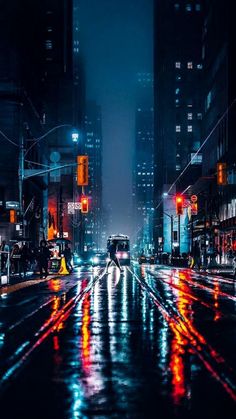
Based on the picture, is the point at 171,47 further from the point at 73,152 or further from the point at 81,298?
the point at 81,298

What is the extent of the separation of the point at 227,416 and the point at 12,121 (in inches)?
2301

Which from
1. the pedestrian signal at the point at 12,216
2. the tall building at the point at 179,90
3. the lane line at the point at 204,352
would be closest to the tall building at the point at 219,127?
the pedestrian signal at the point at 12,216

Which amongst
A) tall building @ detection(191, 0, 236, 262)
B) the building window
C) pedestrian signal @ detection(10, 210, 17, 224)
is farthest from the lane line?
the building window

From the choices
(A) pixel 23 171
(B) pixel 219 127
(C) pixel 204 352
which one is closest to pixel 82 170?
(A) pixel 23 171

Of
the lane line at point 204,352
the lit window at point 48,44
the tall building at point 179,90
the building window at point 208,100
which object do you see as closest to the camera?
the lane line at point 204,352

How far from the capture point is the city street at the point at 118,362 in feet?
21.6

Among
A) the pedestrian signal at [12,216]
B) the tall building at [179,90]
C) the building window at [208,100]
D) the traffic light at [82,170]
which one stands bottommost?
the pedestrian signal at [12,216]

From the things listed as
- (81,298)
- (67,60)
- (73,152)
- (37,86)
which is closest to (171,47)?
(67,60)

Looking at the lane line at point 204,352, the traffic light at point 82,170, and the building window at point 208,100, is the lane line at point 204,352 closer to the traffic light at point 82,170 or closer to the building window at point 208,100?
the traffic light at point 82,170

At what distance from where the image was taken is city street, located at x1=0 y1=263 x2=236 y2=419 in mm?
6586

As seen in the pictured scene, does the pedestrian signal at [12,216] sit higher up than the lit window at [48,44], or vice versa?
the lit window at [48,44]

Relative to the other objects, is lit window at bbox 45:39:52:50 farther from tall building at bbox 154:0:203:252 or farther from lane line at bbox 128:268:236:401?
lane line at bbox 128:268:236:401

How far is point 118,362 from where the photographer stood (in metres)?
9.25

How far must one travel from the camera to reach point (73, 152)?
13375 centimetres
